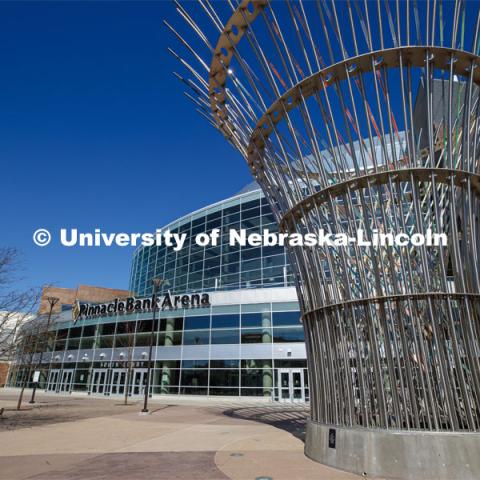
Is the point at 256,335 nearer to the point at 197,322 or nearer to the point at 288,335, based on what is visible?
the point at 288,335

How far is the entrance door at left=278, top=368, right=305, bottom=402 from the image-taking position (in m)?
25.3

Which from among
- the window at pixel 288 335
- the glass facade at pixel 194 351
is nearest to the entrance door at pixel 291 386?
the glass facade at pixel 194 351

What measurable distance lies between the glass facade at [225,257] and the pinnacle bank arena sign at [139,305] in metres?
2.18

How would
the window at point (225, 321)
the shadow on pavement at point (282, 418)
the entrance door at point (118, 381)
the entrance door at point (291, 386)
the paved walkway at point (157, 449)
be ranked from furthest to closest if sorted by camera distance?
the entrance door at point (118, 381)
the window at point (225, 321)
the entrance door at point (291, 386)
the shadow on pavement at point (282, 418)
the paved walkway at point (157, 449)

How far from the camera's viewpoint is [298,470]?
7465mm

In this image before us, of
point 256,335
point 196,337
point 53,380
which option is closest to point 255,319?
point 256,335

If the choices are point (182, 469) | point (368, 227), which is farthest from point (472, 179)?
point (182, 469)

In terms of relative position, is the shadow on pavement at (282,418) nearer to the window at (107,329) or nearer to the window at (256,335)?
the window at (256,335)

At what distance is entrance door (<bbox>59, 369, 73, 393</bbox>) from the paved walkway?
829 inches

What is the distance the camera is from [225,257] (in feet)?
117

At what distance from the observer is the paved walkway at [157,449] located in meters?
7.43

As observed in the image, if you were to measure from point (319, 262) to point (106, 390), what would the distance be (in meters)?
29.4

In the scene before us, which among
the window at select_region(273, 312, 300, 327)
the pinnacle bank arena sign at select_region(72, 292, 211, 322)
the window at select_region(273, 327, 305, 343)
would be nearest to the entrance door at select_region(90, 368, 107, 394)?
the pinnacle bank arena sign at select_region(72, 292, 211, 322)

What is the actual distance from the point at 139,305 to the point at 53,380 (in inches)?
559
